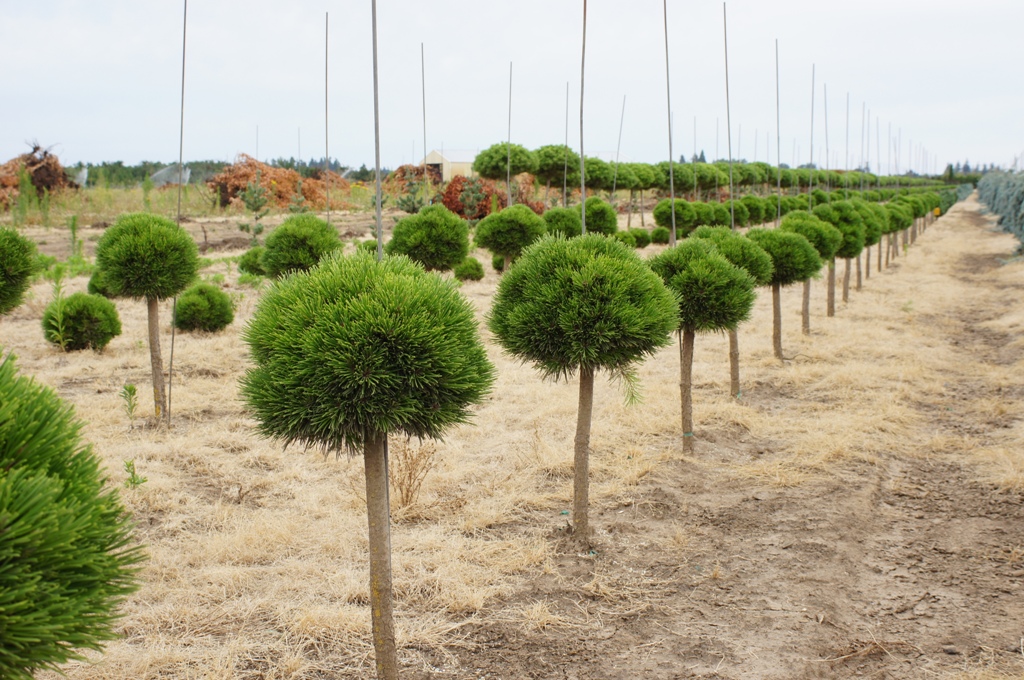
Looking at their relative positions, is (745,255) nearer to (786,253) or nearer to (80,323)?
(786,253)

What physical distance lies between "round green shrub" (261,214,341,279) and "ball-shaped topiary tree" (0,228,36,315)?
2.77 meters

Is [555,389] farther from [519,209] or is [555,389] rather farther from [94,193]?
[94,193]

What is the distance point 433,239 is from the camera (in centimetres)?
1255

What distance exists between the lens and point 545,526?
20.0 ft

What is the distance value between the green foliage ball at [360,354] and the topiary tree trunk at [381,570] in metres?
0.26

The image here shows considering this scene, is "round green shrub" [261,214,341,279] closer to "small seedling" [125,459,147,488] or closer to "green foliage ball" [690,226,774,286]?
"small seedling" [125,459,147,488]

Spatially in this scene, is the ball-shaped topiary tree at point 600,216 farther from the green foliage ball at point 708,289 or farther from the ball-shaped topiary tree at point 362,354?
the ball-shaped topiary tree at point 362,354

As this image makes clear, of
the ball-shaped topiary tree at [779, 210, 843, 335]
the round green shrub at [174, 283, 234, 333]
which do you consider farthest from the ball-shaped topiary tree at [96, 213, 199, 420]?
the ball-shaped topiary tree at [779, 210, 843, 335]

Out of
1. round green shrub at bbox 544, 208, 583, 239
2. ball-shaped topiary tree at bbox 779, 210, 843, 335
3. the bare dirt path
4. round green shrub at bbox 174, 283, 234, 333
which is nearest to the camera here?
the bare dirt path

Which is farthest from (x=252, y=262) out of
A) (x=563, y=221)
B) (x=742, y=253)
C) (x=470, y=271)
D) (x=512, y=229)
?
(x=742, y=253)

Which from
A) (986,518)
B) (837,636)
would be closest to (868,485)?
(986,518)

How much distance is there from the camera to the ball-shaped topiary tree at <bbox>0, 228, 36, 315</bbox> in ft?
25.2

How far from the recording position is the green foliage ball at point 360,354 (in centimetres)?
322

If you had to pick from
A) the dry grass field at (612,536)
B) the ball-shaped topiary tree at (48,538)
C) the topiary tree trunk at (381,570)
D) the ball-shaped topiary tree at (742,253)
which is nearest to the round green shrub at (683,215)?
the dry grass field at (612,536)
